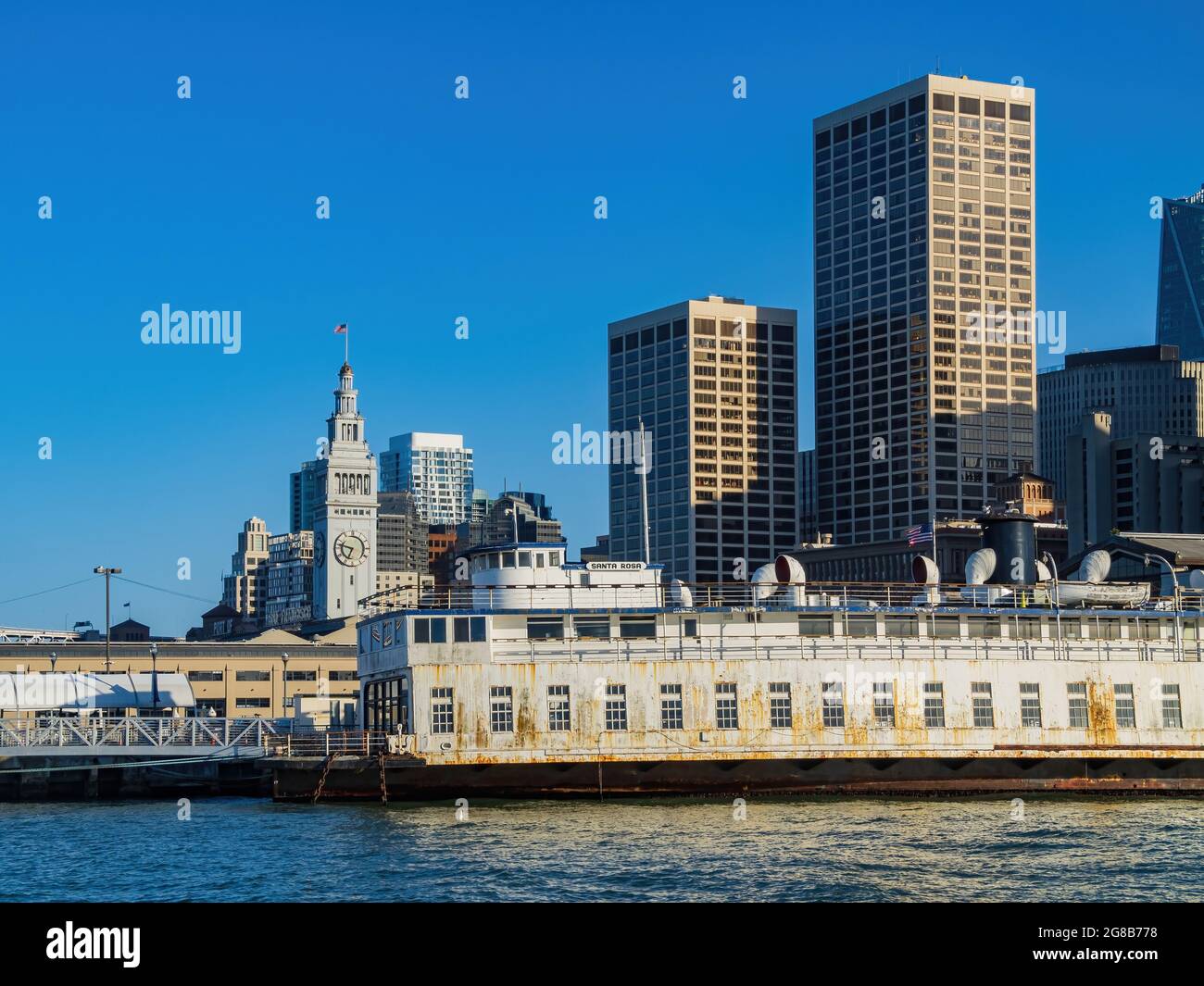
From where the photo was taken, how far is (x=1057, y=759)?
6588 cm

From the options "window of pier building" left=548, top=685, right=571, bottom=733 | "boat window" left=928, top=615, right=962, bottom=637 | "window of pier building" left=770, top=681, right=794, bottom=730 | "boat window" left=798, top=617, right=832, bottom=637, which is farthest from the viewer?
"boat window" left=928, top=615, right=962, bottom=637

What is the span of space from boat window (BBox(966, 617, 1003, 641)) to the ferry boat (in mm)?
91

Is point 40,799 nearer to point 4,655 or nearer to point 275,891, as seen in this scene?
point 275,891

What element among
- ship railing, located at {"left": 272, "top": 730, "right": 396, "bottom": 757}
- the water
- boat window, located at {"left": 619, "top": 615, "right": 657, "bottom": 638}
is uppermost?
boat window, located at {"left": 619, "top": 615, "right": 657, "bottom": 638}

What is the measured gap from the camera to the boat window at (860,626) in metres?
66.1

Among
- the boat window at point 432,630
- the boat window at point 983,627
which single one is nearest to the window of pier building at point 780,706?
the boat window at point 983,627

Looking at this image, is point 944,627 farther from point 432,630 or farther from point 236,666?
point 236,666

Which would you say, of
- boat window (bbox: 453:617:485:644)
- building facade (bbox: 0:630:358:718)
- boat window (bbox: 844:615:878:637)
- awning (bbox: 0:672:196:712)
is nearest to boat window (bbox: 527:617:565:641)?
boat window (bbox: 453:617:485:644)

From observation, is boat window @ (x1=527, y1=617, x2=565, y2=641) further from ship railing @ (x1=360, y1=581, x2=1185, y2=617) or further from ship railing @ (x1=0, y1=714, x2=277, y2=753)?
ship railing @ (x1=0, y1=714, x2=277, y2=753)

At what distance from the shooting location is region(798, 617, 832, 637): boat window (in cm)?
6575

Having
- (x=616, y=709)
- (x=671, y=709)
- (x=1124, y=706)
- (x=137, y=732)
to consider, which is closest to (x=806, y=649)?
(x=671, y=709)

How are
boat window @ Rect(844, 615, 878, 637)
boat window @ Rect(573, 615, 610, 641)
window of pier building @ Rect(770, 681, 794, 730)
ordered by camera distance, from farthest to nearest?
1. boat window @ Rect(844, 615, 878, 637)
2. boat window @ Rect(573, 615, 610, 641)
3. window of pier building @ Rect(770, 681, 794, 730)

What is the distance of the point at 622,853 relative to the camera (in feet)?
142
